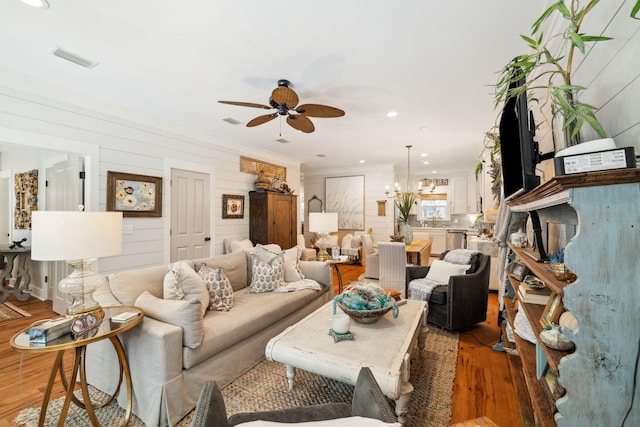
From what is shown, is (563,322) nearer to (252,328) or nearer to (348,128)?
(252,328)

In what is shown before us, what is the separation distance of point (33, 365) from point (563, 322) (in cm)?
A: 383

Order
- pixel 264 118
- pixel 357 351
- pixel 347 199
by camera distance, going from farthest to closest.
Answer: pixel 347 199 → pixel 264 118 → pixel 357 351

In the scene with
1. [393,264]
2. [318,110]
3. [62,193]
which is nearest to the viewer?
[318,110]

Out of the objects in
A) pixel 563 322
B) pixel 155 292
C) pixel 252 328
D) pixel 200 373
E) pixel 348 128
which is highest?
pixel 348 128

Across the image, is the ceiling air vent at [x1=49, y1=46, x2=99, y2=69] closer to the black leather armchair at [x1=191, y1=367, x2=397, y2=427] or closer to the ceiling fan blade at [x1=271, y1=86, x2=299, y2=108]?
→ the ceiling fan blade at [x1=271, y1=86, x2=299, y2=108]

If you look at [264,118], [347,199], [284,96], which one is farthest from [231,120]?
[347,199]

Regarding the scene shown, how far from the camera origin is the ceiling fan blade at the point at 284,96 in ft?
8.28

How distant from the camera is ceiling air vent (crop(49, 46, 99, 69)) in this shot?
2273 mm

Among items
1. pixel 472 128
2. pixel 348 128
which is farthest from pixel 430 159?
pixel 348 128

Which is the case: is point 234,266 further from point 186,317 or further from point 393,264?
point 393,264

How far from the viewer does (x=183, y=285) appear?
7.21ft

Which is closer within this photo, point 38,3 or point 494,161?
point 38,3

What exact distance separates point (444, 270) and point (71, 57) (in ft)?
14.1

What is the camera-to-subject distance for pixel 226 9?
5.96 feet
